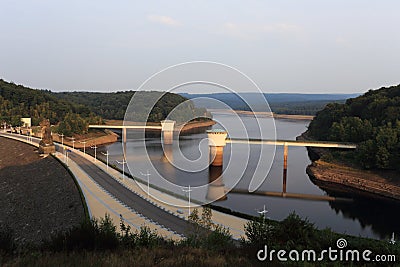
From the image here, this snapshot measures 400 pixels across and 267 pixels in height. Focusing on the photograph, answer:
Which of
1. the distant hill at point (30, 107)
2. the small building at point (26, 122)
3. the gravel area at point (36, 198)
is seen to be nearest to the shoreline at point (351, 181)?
the gravel area at point (36, 198)

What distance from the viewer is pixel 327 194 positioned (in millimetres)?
22469

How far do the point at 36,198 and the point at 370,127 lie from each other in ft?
83.2

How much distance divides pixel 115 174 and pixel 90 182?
2.99m

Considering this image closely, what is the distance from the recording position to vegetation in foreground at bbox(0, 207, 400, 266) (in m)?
5.43

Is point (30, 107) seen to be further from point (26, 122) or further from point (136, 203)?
point (136, 203)

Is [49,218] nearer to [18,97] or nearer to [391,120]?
[391,120]

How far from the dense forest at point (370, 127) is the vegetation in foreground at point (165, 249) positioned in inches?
787

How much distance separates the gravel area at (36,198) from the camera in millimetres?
14695

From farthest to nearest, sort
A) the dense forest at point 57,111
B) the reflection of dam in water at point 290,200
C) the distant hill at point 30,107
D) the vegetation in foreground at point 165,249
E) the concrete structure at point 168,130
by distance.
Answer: the distant hill at point 30,107
the dense forest at point 57,111
the concrete structure at point 168,130
the reflection of dam in water at point 290,200
the vegetation in foreground at point 165,249

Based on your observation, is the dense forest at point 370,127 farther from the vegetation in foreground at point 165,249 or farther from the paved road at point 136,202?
the vegetation in foreground at point 165,249

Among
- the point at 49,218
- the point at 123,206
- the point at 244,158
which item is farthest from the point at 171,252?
the point at 244,158

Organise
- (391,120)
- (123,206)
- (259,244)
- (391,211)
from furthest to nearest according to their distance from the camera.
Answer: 1. (391,120)
2. (391,211)
3. (123,206)
4. (259,244)

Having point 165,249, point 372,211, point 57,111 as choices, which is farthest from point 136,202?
point 57,111

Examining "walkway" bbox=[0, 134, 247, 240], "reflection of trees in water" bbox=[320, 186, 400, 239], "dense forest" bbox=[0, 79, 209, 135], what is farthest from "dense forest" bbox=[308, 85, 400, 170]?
"dense forest" bbox=[0, 79, 209, 135]
